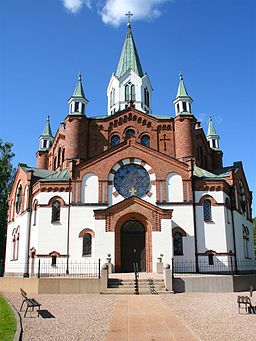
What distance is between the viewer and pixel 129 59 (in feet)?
147

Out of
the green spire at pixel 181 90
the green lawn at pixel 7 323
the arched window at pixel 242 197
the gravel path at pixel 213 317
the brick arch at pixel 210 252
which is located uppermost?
the green spire at pixel 181 90

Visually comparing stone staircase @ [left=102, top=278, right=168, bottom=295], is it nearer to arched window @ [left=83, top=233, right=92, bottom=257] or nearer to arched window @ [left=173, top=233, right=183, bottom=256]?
arched window @ [left=83, top=233, right=92, bottom=257]

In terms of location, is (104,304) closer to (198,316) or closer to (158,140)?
(198,316)

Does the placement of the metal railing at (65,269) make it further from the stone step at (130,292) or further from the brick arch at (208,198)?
the brick arch at (208,198)

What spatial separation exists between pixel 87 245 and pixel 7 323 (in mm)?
17554

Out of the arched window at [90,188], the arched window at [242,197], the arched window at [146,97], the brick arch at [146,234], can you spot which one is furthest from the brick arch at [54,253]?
the arched window at [146,97]

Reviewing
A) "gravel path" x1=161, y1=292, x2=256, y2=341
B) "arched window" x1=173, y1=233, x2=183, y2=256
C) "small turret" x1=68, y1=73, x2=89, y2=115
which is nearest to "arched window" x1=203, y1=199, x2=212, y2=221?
"arched window" x1=173, y1=233, x2=183, y2=256

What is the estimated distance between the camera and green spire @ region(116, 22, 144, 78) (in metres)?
43.8

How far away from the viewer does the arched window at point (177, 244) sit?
96.2 ft

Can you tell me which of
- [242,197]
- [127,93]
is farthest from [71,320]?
[127,93]

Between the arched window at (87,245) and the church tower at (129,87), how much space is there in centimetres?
1731

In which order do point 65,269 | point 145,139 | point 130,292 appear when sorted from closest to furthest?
point 130,292 → point 65,269 → point 145,139

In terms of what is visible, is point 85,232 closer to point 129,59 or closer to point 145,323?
point 145,323

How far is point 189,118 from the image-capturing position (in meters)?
35.5
